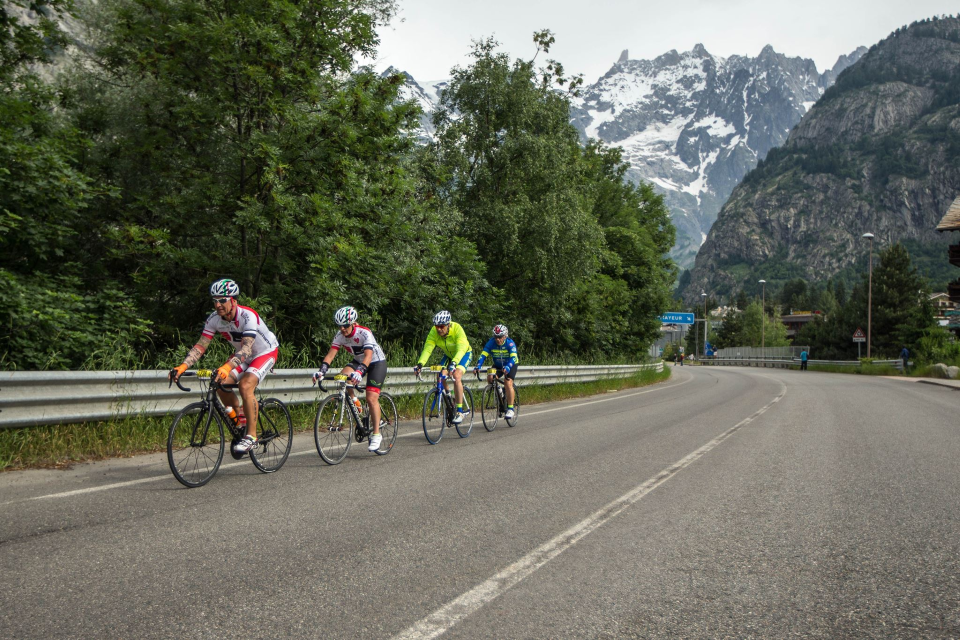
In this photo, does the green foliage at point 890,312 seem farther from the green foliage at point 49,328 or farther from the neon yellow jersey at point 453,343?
the green foliage at point 49,328

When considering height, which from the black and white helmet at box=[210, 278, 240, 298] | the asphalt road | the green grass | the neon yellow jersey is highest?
the black and white helmet at box=[210, 278, 240, 298]

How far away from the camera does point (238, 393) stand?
668 centimetres

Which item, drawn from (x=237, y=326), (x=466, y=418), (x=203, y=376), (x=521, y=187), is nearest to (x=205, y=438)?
(x=203, y=376)

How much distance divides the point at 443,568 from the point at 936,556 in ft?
10.5

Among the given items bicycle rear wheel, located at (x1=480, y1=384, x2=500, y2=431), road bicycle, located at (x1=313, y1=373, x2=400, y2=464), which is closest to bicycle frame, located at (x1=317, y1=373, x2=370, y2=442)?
road bicycle, located at (x1=313, y1=373, x2=400, y2=464)

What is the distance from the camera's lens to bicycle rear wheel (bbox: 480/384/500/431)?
36.4 ft

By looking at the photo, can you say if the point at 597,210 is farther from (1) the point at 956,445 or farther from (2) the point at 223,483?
(2) the point at 223,483

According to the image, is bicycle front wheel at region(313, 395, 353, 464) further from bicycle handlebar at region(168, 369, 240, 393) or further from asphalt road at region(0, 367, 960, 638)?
bicycle handlebar at region(168, 369, 240, 393)

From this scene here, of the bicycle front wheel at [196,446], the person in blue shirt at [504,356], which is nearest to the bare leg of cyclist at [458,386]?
the person in blue shirt at [504,356]

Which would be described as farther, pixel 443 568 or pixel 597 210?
pixel 597 210

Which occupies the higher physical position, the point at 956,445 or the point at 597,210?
the point at 597,210

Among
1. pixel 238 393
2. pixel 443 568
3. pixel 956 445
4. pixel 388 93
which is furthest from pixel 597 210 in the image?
pixel 443 568

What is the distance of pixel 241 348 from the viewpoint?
6.33 m

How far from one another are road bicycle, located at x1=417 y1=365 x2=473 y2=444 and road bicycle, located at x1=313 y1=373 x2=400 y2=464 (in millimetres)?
909
